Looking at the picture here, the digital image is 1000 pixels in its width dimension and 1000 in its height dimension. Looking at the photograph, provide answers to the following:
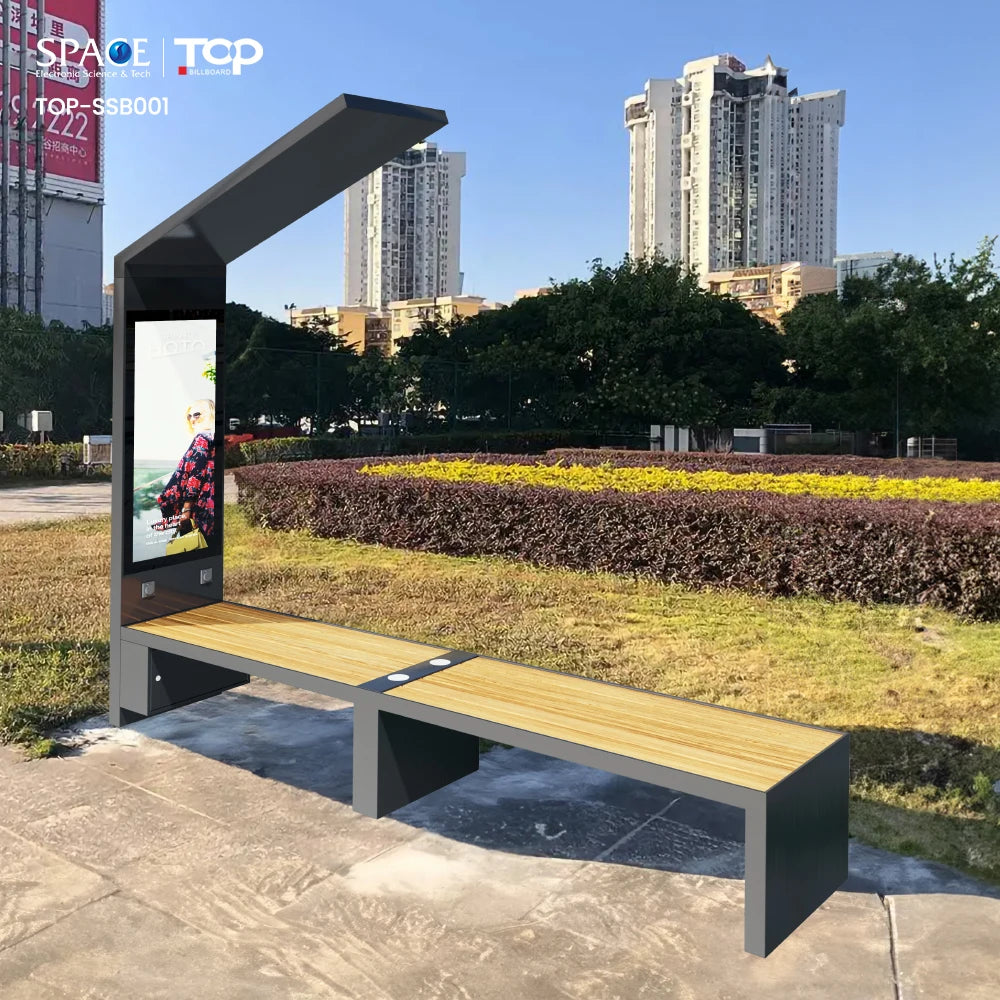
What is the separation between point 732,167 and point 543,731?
103592 mm

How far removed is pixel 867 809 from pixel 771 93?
102 m

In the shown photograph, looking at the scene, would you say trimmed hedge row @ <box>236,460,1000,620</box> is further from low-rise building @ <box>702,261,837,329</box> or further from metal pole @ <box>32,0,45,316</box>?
low-rise building @ <box>702,261,837,329</box>

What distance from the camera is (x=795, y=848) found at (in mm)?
2953

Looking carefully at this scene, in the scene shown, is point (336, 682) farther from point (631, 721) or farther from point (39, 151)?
point (39, 151)

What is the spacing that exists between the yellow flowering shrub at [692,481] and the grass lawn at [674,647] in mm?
2138

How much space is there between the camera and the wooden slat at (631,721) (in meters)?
3.03

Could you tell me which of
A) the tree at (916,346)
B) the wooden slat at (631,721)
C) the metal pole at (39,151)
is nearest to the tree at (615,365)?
the tree at (916,346)

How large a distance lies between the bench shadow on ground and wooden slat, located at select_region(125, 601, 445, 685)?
552 millimetres

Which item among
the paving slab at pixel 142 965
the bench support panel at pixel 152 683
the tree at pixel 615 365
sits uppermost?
the tree at pixel 615 365

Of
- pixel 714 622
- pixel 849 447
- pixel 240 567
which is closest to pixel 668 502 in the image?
pixel 714 622

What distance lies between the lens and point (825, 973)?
292 cm

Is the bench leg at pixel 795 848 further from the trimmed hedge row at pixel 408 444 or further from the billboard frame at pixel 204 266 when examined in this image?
the trimmed hedge row at pixel 408 444

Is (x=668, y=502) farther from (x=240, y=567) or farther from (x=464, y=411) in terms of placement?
Answer: (x=464, y=411)

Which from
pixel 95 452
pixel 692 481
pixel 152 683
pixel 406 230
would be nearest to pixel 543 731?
pixel 152 683
